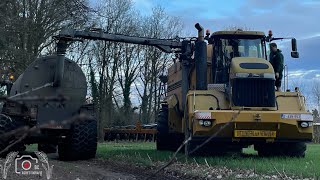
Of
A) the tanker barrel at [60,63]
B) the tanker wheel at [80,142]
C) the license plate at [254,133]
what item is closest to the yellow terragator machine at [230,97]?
the license plate at [254,133]

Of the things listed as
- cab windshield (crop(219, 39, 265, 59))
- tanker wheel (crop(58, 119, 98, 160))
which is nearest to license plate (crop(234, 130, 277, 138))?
cab windshield (crop(219, 39, 265, 59))

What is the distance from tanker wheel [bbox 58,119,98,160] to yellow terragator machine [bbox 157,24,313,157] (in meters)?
2.35

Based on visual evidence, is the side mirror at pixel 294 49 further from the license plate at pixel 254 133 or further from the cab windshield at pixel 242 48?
the license plate at pixel 254 133

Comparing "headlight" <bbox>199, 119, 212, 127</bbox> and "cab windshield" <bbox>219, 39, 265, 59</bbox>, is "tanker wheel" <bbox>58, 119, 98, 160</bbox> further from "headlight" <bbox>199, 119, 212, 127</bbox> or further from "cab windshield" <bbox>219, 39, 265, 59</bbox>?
"cab windshield" <bbox>219, 39, 265, 59</bbox>

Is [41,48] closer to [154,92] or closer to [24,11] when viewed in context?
[24,11]

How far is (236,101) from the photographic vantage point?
40.1 ft

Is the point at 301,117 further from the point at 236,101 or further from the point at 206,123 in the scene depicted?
the point at 206,123

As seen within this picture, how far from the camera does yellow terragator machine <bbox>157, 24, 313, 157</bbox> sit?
1152cm

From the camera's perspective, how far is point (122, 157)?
1418cm

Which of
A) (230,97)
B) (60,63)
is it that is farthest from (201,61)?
(60,63)

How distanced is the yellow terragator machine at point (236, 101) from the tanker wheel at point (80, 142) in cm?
235

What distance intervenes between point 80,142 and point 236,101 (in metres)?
3.95

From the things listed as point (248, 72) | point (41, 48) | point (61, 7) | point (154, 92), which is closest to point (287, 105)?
point (248, 72)

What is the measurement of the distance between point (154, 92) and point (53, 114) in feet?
117
